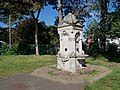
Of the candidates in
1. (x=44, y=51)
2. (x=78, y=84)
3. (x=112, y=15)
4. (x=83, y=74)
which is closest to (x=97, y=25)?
(x=112, y=15)

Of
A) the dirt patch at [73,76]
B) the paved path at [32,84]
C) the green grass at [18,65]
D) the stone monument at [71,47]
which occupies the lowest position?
the paved path at [32,84]

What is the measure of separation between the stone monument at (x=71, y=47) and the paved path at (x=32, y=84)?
2483mm

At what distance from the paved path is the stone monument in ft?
8.14

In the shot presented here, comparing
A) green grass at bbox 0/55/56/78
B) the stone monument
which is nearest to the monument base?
the stone monument

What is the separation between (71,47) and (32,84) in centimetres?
424

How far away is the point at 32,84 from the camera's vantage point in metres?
9.58

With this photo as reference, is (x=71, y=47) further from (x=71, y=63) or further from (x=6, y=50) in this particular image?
(x=6, y=50)

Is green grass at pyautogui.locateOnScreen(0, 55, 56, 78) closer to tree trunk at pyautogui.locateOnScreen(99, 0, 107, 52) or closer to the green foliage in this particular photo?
tree trunk at pyautogui.locateOnScreen(99, 0, 107, 52)

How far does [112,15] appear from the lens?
64.2 feet

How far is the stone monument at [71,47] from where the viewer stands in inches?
496

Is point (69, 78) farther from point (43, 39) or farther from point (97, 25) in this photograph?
point (43, 39)

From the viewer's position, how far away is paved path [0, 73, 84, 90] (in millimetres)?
8922

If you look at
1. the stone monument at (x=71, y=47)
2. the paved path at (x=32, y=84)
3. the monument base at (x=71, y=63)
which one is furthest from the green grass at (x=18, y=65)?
the stone monument at (x=71, y=47)

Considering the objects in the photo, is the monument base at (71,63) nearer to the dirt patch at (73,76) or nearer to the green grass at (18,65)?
the dirt patch at (73,76)
